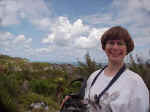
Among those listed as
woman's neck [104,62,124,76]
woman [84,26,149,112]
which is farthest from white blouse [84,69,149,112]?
woman's neck [104,62,124,76]

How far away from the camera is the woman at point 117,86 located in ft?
5.34

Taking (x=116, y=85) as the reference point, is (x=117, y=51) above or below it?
above

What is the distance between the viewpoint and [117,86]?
171 cm

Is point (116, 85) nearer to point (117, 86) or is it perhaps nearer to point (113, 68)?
point (117, 86)

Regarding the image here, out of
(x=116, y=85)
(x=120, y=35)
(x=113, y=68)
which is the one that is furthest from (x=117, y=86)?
(x=120, y=35)

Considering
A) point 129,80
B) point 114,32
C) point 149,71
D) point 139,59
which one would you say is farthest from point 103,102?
point 139,59

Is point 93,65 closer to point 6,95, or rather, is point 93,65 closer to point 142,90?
point 6,95

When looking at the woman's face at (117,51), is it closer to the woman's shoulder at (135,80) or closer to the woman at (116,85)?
the woman at (116,85)

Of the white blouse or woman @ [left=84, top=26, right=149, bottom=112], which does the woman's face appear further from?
the white blouse

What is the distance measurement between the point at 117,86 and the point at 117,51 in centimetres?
33

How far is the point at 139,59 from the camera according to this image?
4680 millimetres

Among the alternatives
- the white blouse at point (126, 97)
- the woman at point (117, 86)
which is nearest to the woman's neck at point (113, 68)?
the woman at point (117, 86)

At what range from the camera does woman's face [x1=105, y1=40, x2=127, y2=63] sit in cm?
184

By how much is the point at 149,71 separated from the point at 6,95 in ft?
10.9
